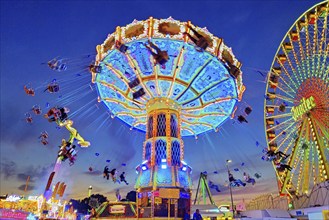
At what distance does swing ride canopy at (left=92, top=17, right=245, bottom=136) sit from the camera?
18609mm

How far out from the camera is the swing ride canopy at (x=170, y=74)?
61.1 ft

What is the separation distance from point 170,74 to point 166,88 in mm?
1338

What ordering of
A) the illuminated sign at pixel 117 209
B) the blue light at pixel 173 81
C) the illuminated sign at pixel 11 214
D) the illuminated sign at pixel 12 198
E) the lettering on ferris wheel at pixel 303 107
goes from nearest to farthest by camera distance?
the illuminated sign at pixel 11 214 < the illuminated sign at pixel 12 198 < the illuminated sign at pixel 117 209 < the blue light at pixel 173 81 < the lettering on ferris wheel at pixel 303 107

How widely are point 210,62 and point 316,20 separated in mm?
7835

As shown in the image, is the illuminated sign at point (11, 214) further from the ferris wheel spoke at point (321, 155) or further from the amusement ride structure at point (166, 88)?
the ferris wheel spoke at point (321, 155)

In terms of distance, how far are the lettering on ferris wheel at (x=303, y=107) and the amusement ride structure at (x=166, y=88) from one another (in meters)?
4.12

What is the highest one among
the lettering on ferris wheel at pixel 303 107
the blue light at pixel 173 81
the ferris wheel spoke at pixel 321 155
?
the blue light at pixel 173 81

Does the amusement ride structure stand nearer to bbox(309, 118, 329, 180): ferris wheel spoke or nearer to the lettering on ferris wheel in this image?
the lettering on ferris wheel

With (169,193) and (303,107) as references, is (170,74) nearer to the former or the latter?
(169,193)

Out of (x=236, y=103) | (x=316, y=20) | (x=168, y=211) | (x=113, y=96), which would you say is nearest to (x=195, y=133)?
(x=236, y=103)

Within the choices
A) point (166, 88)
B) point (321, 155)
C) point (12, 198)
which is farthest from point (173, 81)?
point (12, 198)

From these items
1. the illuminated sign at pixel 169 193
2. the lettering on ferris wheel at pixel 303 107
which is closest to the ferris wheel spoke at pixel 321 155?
the lettering on ferris wheel at pixel 303 107

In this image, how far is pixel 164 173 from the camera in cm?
Result: 1992

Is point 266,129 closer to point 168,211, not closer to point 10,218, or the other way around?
point 168,211
